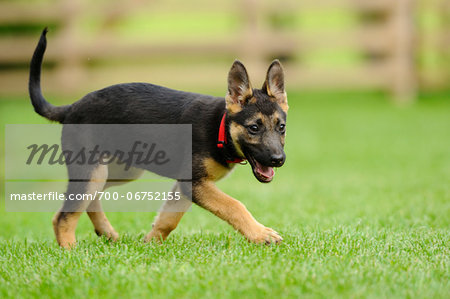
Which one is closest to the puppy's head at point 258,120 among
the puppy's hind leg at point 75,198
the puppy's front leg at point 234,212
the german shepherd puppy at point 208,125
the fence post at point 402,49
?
the german shepherd puppy at point 208,125

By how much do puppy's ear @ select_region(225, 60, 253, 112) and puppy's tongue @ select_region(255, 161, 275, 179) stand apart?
18.9 inches

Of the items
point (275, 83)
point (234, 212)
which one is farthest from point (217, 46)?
point (234, 212)

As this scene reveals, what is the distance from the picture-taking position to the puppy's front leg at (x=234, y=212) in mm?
4250

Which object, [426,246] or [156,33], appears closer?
[426,246]

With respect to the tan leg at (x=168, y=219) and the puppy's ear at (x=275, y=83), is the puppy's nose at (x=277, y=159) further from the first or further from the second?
the tan leg at (x=168, y=219)

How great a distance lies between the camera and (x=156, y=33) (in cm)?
2314

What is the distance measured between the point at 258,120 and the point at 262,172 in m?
0.40

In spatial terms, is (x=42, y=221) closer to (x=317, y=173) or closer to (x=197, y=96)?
(x=197, y=96)

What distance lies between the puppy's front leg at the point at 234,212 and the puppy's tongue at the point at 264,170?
0.29 metres

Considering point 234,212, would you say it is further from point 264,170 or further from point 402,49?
point 402,49

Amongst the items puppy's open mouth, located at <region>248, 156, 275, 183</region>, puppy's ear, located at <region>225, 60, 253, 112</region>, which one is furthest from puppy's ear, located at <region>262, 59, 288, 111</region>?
puppy's open mouth, located at <region>248, 156, 275, 183</region>

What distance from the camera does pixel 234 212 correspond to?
4320mm

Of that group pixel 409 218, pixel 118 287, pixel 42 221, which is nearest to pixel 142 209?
pixel 42 221

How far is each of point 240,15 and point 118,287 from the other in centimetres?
1252
